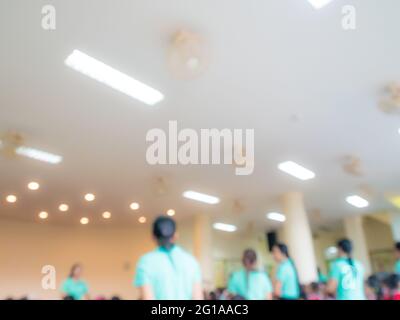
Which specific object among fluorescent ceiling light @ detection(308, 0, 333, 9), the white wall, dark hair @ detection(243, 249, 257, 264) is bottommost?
dark hair @ detection(243, 249, 257, 264)

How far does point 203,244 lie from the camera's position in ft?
32.2

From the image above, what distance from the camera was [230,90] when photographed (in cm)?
420

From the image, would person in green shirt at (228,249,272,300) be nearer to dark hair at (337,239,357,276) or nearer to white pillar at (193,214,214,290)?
dark hair at (337,239,357,276)

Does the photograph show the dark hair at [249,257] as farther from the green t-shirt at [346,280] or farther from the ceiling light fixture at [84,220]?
the ceiling light fixture at [84,220]

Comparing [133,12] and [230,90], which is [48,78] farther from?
[230,90]

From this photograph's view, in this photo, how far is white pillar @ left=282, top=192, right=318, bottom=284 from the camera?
7.85m

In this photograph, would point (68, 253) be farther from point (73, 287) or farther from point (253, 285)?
point (253, 285)

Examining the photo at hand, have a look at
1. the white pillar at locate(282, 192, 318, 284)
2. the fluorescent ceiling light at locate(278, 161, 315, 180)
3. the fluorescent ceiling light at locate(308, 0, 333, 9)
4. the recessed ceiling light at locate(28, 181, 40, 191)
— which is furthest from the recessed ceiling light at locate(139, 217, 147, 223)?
the fluorescent ceiling light at locate(308, 0, 333, 9)

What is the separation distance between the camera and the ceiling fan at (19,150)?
494cm

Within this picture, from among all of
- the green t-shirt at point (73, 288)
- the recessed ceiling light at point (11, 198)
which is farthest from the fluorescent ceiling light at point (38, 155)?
the recessed ceiling light at point (11, 198)

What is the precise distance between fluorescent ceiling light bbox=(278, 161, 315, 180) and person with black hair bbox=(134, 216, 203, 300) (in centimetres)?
489

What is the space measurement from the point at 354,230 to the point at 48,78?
10.3m

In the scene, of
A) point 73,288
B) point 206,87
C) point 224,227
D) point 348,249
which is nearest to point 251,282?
point 348,249
